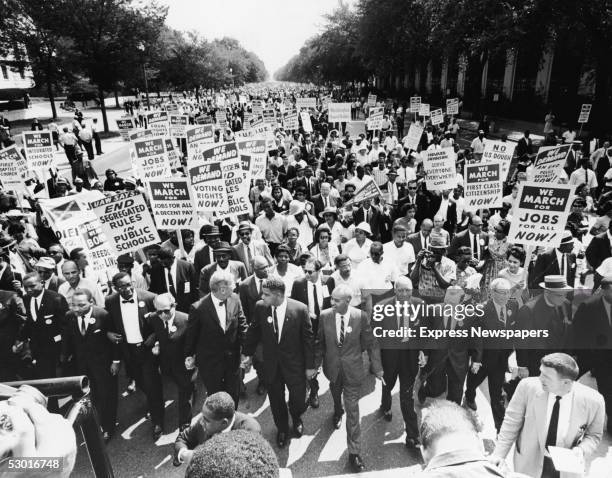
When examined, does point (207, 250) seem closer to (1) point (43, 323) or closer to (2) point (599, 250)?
(1) point (43, 323)

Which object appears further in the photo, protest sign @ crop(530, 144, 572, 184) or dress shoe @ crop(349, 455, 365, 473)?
protest sign @ crop(530, 144, 572, 184)

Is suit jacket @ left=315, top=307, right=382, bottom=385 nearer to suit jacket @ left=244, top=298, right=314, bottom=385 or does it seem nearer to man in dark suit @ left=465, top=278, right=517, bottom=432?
suit jacket @ left=244, top=298, right=314, bottom=385

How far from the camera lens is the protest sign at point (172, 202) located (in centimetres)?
695

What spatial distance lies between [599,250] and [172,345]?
599cm

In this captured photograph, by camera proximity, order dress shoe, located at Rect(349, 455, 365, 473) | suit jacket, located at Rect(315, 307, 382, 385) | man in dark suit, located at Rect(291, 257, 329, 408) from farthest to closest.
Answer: man in dark suit, located at Rect(291, 257, 329, 408)
suit jacket, located at Rect(315, 307, 382, 385)
dress shoe, located at Rect(349, 455, 365, 473)

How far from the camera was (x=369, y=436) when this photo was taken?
16.4ft

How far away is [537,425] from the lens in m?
3.42

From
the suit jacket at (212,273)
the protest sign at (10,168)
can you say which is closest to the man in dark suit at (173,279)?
the suit jacket at (212,273)

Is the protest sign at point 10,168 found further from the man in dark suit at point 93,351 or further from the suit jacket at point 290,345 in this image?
the suit jacket at point 290,345

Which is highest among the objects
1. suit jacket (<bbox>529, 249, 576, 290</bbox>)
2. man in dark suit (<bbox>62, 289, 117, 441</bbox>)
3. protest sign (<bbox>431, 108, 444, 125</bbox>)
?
protest sign (<bbox>431, 108, 444, 125</bbox>)

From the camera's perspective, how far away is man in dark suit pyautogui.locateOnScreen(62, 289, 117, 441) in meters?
5.04

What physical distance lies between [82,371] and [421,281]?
14.0 ft

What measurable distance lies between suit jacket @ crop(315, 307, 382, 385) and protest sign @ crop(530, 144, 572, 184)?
6147 millimetres

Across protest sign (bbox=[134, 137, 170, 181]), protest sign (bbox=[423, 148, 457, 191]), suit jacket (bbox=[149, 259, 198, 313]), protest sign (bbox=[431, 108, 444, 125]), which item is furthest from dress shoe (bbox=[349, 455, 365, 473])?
protest sign (bbox=[431, 108, 444, 125])
